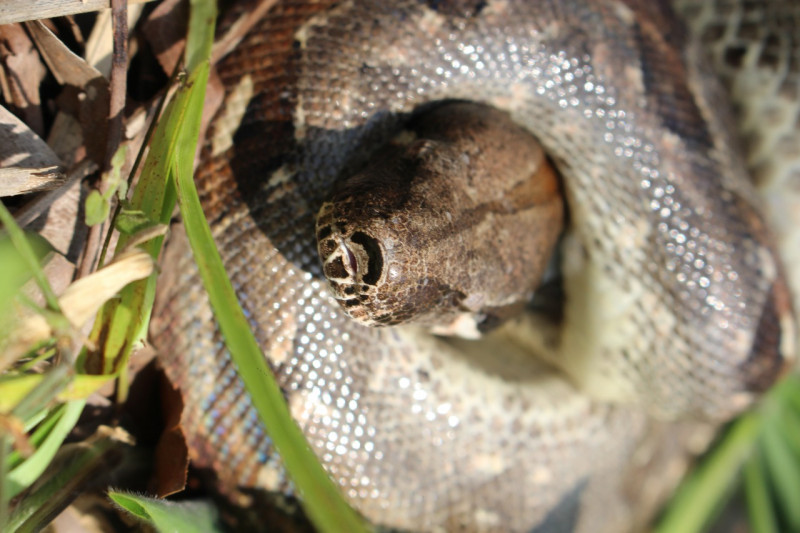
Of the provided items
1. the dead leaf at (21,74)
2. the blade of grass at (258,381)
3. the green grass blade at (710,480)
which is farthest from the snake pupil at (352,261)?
the green grass blade at (710,480)

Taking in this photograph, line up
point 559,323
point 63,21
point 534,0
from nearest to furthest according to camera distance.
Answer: point 63,21 < point 534,0 < point 559,323

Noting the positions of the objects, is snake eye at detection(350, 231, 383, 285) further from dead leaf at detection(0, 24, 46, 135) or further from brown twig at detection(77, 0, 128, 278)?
dead leaf at detection(0, 24, 46, 135)

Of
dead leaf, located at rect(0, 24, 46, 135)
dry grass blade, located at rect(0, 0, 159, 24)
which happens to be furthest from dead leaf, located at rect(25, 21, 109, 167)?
dry grass blade, located at rect(0, 0, 159, 24)

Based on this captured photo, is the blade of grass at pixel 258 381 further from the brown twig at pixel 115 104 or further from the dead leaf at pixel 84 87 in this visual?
the dead leaf at pixel 84 87

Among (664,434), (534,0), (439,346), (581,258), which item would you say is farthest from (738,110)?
(439,346)

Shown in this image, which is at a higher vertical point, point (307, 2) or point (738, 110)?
point (307, 2)

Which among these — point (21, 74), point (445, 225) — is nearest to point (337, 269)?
point (445, 225)

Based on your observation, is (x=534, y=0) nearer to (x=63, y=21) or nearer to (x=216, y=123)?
(x=216, y=123)
